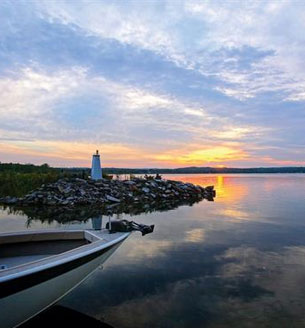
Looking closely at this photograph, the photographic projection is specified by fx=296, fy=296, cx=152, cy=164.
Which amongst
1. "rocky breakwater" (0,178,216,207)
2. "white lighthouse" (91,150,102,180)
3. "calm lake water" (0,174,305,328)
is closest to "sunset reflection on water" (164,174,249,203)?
"rocky breakwater" (0,178,216,207)

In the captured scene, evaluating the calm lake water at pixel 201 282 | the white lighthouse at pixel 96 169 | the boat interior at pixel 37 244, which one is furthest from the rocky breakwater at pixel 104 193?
the boat interior at pixel 37 244

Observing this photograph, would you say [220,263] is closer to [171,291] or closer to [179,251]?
[179,251]

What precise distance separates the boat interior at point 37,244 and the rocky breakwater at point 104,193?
1506 cm

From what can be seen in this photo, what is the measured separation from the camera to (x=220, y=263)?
28.9 feet

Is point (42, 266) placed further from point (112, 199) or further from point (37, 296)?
point (112, 199)

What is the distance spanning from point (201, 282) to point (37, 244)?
409 cm

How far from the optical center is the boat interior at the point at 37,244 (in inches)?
265

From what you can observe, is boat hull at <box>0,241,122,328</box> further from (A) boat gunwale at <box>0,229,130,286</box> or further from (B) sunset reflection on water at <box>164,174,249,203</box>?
(B) sunset reflection on water at <box>164,174,249,203</box>

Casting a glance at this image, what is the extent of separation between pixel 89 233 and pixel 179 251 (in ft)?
13.5

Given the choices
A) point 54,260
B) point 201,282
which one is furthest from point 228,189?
point 54,260

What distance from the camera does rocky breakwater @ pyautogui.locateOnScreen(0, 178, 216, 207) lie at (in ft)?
74.1

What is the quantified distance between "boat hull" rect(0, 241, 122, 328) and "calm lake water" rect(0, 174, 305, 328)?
900mm

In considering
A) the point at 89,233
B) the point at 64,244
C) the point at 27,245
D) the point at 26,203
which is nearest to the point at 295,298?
the point at 89,233

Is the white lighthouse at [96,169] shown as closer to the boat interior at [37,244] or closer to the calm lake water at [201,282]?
the calm lake water at [201,282]
